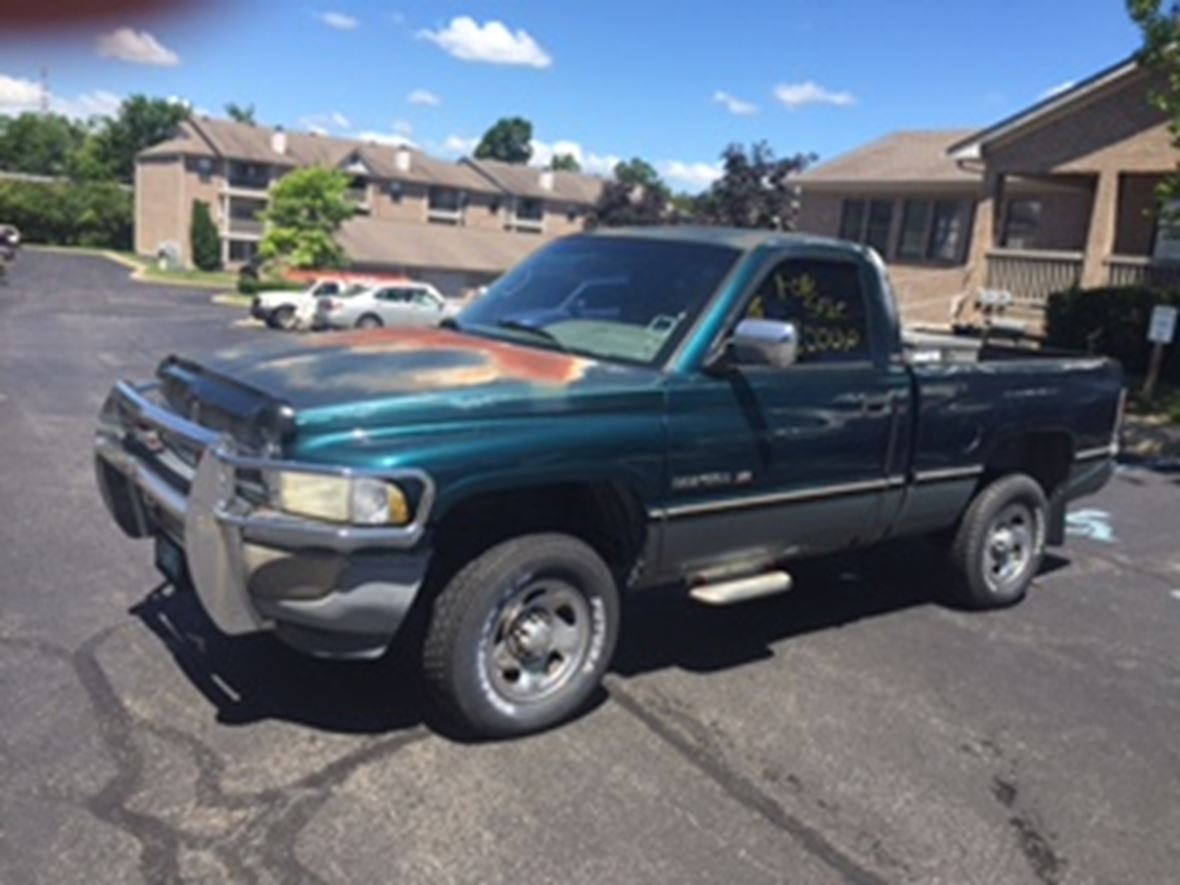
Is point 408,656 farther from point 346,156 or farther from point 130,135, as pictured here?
point 130,135

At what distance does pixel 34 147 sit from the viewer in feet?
366

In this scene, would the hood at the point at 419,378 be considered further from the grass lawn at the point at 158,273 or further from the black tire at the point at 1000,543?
the grass lawn at the point at 158,273

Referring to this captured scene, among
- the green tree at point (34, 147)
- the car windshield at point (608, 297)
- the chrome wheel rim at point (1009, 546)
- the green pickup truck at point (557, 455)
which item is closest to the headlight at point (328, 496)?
the green pickup truck at point (557, 455)

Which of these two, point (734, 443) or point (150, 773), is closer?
point (150, 773)

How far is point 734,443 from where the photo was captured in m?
4.42

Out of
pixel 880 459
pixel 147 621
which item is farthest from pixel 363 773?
pixel 880 459

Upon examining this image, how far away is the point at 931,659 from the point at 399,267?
2343 inches

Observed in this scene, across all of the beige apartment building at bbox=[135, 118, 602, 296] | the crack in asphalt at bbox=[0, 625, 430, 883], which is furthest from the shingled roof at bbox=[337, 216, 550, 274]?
the crack in asphalt at bbox=[0, 625, 430, 883]

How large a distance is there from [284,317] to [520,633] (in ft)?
95.2

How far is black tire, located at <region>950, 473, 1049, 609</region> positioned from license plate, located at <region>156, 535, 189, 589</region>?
401 centimetres

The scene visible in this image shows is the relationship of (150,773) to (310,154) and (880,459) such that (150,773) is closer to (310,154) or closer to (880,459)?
(880,459)

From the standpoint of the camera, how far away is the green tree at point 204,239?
65.8 m

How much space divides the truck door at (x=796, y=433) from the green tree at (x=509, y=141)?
491 feet

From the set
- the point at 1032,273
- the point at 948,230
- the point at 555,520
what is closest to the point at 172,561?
the point at 555,520
